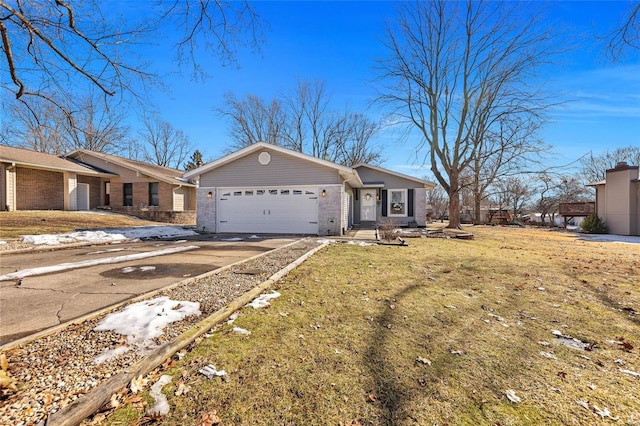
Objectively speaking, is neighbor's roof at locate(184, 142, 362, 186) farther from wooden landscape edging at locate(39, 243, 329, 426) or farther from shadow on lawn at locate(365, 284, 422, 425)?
shadow on lawn at locate(365, 284, 422, 425)

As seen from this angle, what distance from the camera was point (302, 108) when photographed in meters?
31.1

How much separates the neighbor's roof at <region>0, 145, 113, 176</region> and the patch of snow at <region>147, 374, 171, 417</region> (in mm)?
19064

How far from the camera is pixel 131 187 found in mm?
20141

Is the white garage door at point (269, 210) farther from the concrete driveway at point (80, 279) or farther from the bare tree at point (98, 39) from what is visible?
the bare tree at point (98, 39)

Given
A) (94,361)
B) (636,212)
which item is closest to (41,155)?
(94,361)

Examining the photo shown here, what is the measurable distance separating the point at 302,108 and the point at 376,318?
3072 cm

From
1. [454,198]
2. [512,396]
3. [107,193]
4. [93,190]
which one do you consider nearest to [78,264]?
[512,396]

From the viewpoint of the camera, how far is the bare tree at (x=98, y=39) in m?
4.24

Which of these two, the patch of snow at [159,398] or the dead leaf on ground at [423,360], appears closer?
the patch of snow at [159,398]

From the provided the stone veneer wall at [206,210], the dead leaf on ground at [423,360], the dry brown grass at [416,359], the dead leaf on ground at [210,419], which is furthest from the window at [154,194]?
the dead leaf on ground at [423,360]

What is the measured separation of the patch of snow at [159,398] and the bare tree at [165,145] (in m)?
39.3

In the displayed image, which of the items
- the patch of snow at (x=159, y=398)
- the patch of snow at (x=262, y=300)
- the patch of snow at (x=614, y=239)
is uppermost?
the patch of snow at (x=262, y=300)

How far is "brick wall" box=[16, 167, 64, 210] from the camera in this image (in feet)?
51.1

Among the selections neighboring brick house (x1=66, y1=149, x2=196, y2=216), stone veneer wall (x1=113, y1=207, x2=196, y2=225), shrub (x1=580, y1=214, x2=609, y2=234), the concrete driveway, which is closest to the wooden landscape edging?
the concrete driveway
